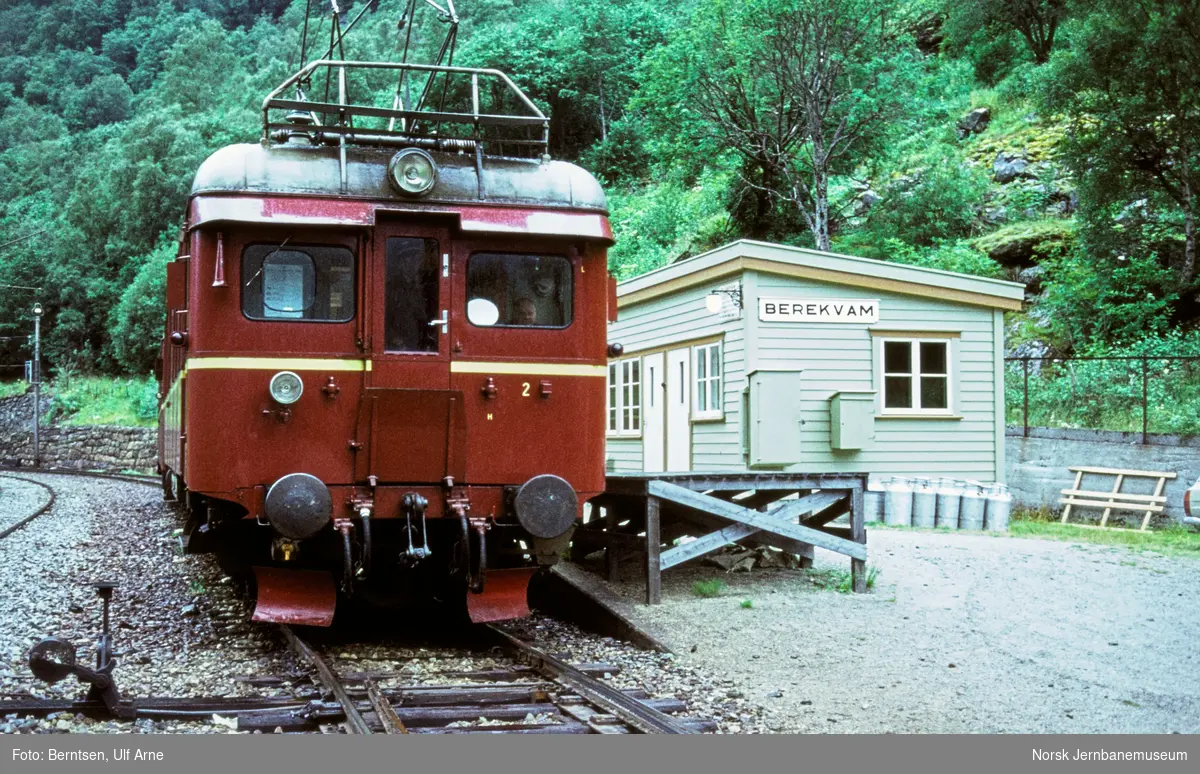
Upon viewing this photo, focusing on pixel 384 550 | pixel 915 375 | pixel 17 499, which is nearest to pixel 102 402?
pixel 17 499

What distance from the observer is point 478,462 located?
712 cm

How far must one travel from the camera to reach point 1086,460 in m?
16.9

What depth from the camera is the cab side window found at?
707 cm

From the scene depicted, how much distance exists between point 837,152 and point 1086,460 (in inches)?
448

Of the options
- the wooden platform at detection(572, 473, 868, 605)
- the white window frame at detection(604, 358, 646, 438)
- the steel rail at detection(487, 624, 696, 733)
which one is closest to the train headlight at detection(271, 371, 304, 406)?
the steel rail at detection(487, 624, 696, 733)

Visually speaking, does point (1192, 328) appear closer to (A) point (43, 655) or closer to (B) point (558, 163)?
(B) point (558, 163)

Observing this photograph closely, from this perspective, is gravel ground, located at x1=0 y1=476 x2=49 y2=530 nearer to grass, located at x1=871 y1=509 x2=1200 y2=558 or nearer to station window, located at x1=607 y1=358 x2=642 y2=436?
station window, located at x1=607 y1=358 x2=642 y2=436

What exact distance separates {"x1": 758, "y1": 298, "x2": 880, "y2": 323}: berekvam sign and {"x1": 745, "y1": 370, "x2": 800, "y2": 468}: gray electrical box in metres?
1.24

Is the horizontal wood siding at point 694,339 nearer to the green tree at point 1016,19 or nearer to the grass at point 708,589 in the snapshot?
the grass at point 708,589

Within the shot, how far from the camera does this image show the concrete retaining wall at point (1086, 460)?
1571 cm

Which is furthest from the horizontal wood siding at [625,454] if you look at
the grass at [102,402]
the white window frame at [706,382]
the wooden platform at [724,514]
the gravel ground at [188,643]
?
the grass at [102,402]

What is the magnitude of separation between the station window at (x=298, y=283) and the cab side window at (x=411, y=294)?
235mm

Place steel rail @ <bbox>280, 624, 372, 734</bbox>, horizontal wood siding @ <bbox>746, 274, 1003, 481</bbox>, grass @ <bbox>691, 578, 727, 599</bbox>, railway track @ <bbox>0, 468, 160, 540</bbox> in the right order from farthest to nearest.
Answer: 1. horizontal wood siding @ <bbox>746, 274, 1003, 481</bbox>
2. railway track @ <bbox>0, 468, 160, 540</bbox>
3. grass @ <bbox>691, 578, 727, 599</bbox>
4. steel rail @ <bbox>280, 624, 372, 734</bbox>

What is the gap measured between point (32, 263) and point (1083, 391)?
2761cm
